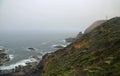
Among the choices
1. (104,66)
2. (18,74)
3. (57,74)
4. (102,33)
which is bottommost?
(18,74)

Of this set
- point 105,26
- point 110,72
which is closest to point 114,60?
point 110,72

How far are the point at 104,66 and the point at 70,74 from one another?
6.23 m

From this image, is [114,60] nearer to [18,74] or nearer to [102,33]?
[102,33]

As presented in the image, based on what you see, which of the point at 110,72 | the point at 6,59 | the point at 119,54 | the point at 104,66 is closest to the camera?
the point at 110,72

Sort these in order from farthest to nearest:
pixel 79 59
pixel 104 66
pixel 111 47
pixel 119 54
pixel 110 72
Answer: pixel 79 59
pixel 111 47
pixel 119 54
pixel 104 66
pixel 110 72

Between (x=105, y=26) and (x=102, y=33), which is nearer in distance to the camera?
(x=102, y=33)

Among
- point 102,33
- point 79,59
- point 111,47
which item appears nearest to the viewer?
point 111,47

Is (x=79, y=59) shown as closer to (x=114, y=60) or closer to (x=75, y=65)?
(x=75, y=65)

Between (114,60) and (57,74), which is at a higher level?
(114,60)

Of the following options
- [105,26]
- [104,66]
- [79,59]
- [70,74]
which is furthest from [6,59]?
[104,66]

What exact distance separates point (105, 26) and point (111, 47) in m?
23.1

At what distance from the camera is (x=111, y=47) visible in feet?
124

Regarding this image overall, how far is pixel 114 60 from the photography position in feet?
99.7

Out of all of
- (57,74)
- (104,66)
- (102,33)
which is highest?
(102,33)
